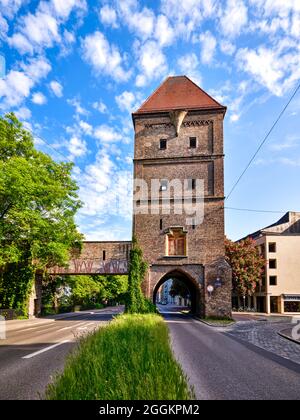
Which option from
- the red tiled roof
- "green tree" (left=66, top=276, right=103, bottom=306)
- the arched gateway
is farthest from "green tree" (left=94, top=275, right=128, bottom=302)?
the red tiled roof

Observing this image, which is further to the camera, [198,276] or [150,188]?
[150,188]

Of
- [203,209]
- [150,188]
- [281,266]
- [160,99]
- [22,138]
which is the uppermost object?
[160,99]

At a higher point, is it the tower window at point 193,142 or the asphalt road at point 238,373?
the tower window at point 193,142

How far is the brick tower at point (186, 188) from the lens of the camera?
2586 cm

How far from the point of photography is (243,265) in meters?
41.2

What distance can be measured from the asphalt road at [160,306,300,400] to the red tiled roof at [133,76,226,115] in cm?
2201

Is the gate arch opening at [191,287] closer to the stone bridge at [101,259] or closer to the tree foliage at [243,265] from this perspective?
the stone bridge at [101,259]

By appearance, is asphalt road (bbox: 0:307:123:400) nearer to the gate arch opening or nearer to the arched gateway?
the arched gateway

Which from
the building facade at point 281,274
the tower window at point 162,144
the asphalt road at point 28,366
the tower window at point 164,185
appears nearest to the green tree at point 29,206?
the tower window at point 164,185

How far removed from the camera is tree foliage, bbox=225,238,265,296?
40812mm
